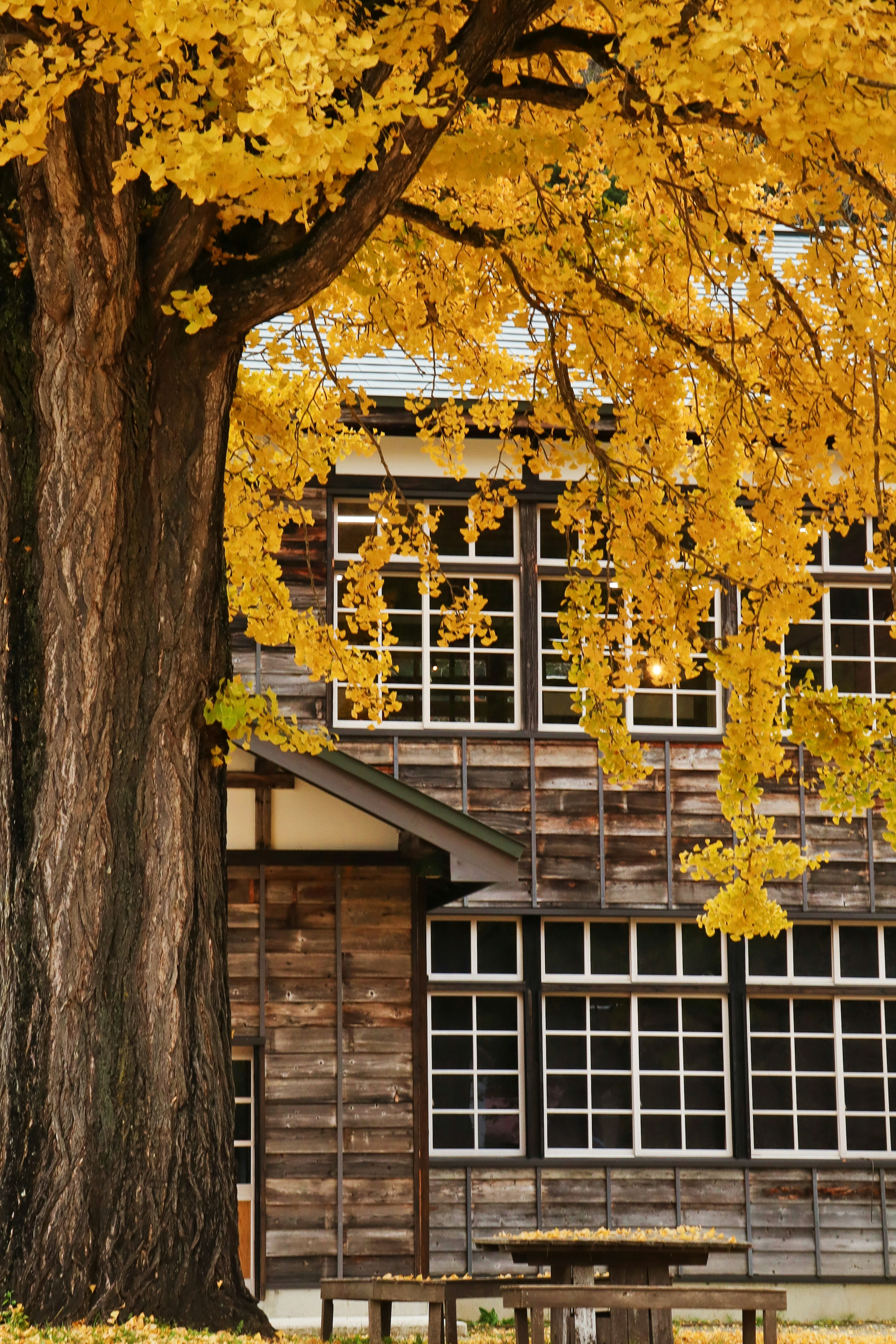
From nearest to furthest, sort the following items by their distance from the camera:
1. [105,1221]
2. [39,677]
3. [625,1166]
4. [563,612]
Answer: [105,1221] < [39,677] < [563,612] < [625,1166]

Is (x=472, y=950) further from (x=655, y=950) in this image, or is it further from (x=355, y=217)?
(x=355, y=217)

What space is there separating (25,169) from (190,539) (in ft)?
4.61

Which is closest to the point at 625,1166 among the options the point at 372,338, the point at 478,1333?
the point at 478,1333

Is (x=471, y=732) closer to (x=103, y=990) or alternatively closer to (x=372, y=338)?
(x=372, y=338)

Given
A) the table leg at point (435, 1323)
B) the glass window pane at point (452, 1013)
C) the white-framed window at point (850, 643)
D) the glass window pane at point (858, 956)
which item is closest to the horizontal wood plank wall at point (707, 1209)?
the glass window pane at point (452, 1013)

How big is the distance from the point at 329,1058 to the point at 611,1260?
4922mm

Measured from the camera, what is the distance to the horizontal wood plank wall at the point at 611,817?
14000 millimetres

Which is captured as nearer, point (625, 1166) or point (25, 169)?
point (25, 169)

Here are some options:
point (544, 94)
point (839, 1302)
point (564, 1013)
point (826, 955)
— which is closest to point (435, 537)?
point (564, 1013)

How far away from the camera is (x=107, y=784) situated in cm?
577

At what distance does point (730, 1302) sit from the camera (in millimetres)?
6078

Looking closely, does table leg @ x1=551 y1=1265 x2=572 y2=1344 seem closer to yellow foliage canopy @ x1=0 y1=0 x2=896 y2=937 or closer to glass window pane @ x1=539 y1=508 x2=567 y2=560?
yellow foliage canopy @ x1=0 y1=0 x2=896 y2=937

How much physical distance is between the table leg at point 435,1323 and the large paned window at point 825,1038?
24.2 ft

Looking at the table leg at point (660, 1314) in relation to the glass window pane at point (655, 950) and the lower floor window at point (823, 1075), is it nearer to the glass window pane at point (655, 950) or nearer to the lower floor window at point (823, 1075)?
the glass window pane at point (655, 950)
